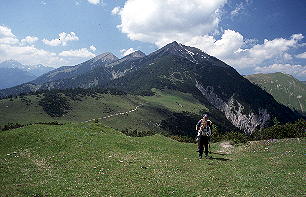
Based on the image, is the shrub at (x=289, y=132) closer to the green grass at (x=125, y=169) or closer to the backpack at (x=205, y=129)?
the green grass at (x=125, y=169)

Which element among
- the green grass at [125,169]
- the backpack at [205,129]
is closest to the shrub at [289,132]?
the green grass at [125,169]

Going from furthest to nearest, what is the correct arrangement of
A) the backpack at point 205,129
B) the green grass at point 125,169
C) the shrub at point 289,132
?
the shrub at point 289,132, the backpack at point 205,129, the green grass at point 125,169

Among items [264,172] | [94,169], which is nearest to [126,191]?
[94,169]

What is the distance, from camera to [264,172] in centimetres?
2291

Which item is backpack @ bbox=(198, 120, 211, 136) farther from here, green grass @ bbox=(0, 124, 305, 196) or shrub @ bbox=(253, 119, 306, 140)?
shrub @ bbox=(253, 119, 306, 140)

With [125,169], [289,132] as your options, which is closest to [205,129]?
[125,169]

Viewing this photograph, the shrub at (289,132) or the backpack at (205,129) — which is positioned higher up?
the backpack at (205,129)

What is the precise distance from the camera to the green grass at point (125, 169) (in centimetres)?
1833

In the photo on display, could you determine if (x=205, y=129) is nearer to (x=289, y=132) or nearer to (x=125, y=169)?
(x=125, y=169)

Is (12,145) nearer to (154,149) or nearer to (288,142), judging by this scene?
(154,149)

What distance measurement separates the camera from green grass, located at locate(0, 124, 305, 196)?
60.1ft

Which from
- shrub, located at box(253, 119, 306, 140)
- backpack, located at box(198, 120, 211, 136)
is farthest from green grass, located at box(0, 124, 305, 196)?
shrub, located at box(253, 119, 306, 140)

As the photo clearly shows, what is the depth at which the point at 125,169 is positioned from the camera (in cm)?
2425

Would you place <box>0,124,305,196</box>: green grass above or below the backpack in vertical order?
below
